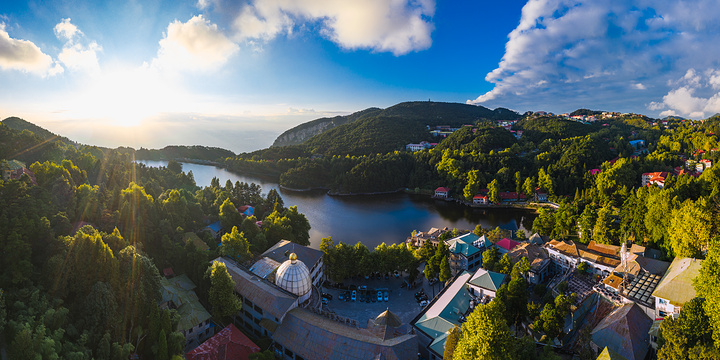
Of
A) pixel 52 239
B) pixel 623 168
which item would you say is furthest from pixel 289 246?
pixel 623 168

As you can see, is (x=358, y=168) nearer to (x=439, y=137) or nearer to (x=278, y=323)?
(x=439, y=137)

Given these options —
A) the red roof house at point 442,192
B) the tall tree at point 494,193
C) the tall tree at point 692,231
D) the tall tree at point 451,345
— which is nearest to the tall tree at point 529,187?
the tall tree at point 494,193

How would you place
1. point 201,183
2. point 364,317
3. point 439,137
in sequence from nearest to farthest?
point 364,317
point 201,183
point 439,137

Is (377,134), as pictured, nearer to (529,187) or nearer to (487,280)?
(529,187)

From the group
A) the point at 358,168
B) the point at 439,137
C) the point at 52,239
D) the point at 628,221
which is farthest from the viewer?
the point at 439,137

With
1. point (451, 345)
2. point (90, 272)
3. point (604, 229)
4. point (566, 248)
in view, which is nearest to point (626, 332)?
point (451, 345)

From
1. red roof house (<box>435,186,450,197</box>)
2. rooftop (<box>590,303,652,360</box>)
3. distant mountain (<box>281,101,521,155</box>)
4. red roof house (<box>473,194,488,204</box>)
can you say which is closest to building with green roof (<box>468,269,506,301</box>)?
rooftop (<box>590,303,652,360</box>)
